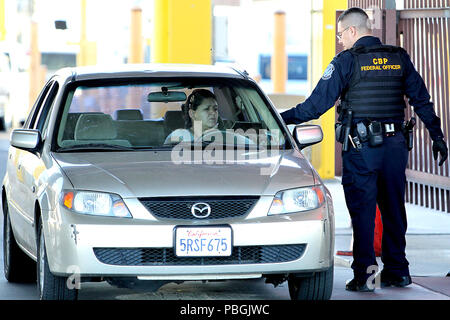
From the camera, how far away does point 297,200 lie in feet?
20.1

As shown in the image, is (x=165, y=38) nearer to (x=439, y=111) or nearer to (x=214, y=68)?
(x=439, y=111)

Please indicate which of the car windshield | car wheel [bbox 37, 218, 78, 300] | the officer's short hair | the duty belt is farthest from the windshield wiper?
the officer's short hair

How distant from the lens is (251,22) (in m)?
42.6

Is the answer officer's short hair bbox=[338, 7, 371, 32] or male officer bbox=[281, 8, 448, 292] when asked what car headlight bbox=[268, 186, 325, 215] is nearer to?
male officer bbox=[281, 8, 448, 292]

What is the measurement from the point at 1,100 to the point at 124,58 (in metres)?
18.9

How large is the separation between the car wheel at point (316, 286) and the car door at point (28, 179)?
1610 millimetres

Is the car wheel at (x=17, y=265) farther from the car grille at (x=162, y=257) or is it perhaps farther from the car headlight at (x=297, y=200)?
the car headlight at (x=297, y=200)

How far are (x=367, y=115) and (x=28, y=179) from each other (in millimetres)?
2207

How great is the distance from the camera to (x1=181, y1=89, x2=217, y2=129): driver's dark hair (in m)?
7.28

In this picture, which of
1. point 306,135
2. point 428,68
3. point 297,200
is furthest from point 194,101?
point 428,68

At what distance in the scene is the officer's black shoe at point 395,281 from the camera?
7.45m

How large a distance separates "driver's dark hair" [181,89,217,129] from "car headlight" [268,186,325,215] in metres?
1.29

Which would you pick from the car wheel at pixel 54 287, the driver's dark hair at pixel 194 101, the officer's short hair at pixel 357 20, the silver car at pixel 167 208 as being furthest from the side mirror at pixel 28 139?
the officer's short hair at pixel 357 20
